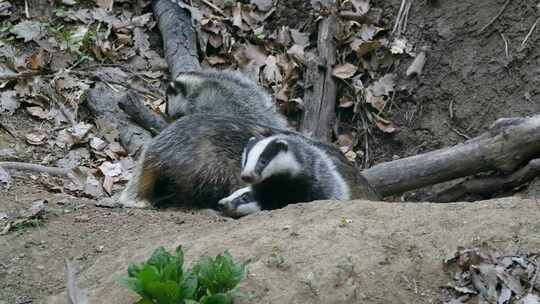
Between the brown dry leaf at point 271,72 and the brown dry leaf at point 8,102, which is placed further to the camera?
the brown dry leaf at point 271,72

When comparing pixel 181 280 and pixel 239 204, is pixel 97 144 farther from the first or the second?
pixel 181 280

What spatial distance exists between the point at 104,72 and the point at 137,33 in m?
0.73

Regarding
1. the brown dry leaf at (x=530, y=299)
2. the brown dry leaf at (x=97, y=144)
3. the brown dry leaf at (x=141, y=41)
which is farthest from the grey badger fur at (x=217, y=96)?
the brown dry leaf at (x=530, y=299)

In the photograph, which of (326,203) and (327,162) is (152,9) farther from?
(326,203)

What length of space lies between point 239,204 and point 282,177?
0.37 m

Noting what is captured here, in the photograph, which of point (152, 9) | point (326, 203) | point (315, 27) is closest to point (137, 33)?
point (152, 9)

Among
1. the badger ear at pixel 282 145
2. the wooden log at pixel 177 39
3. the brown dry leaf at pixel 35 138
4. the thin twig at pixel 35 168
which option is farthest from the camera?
the wooden log at pixel 177 39

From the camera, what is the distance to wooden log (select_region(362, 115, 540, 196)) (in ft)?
19.8

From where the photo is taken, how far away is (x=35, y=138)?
6.74 meters

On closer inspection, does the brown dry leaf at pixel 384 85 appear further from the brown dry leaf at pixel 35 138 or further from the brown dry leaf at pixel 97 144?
the brown dry leaf at pixel 35 138

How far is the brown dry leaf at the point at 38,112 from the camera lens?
704 centimetres

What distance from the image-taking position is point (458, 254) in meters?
3.85

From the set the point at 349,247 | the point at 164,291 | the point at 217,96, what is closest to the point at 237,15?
the point at 217,96

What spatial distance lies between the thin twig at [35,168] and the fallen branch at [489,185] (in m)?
2.83
